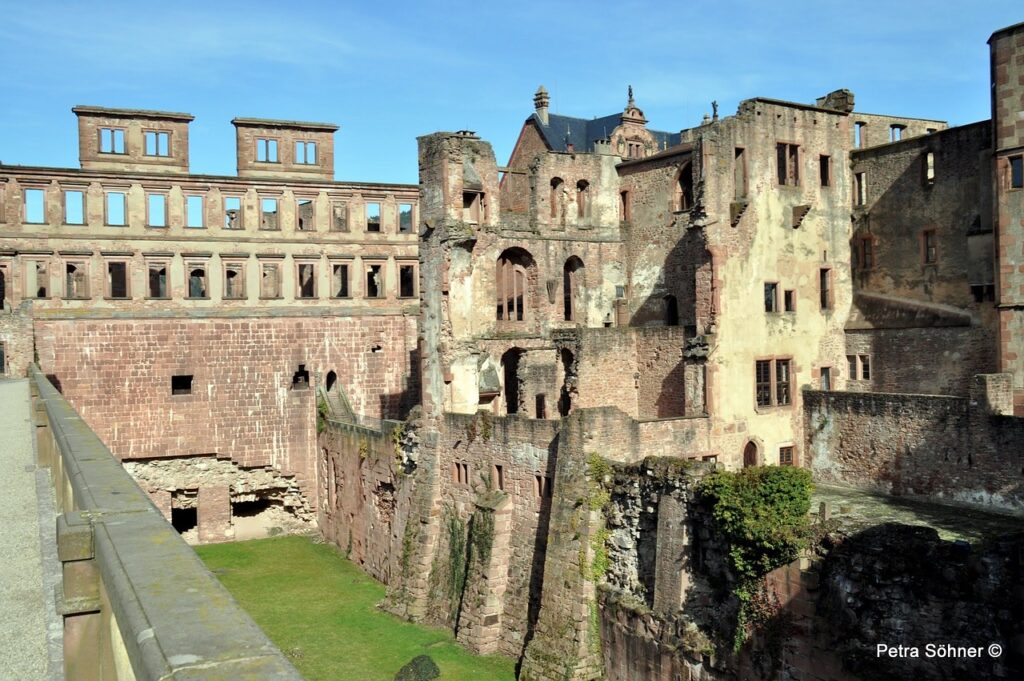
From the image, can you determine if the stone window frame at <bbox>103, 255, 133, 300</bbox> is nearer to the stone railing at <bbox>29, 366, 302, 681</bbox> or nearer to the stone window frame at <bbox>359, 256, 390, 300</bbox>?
the stone window frame at <bbox>359, 256, 390, 300</bbox>

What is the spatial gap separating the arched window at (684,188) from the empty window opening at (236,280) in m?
15.4

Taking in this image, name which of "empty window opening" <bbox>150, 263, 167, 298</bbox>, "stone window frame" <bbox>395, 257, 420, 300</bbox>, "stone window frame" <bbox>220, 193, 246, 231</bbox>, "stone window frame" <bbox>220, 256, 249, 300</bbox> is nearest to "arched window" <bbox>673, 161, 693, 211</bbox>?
"stone window frame" <bbox>395, 257, 420, 300</bbox>

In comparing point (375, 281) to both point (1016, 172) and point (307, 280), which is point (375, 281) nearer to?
point (307, 280)

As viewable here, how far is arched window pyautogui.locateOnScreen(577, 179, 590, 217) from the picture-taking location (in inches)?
1214

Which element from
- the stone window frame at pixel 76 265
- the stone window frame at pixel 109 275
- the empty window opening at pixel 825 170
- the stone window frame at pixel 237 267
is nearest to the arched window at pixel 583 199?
the empty window opening at pixel 825 170

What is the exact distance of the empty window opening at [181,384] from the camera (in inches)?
1287

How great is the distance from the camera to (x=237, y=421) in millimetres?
33188

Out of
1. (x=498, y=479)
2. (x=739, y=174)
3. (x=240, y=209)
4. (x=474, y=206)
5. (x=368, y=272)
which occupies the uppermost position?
(x=240, y=209)

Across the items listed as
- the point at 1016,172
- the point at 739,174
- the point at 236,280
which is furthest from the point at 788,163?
the point at 236,280

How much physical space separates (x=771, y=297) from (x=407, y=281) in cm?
1541

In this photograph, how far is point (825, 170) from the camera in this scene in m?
28.5

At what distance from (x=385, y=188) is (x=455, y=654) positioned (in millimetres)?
19965

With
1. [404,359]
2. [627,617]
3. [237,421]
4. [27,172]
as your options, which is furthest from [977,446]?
[27,172]

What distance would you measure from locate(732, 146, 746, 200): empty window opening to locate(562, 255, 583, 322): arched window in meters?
5.99
